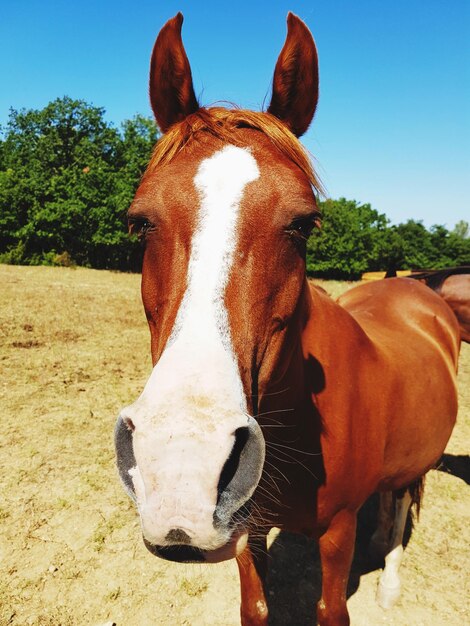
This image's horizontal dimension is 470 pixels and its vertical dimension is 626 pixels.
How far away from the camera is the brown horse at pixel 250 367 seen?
0.98 m

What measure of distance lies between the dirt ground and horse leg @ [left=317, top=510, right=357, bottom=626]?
2.07ft

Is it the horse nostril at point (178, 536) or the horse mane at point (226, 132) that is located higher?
the horse mane at point (226, 132)

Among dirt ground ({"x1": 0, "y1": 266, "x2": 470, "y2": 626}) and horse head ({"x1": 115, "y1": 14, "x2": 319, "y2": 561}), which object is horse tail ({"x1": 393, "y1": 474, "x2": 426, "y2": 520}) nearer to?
dirt ground ({"x1": 0, "y1": 266, "x2": 470, "y2": 626})

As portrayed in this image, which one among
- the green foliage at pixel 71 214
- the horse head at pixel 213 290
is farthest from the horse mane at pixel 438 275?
the green foliage at pixel 71 214

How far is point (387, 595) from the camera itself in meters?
2.81

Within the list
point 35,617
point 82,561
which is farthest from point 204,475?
point 82,561

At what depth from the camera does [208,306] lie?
3.87 ft

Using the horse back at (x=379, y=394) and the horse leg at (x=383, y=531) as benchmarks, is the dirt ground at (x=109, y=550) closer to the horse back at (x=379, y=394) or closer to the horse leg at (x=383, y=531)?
the horse leg at (x=383, y=531)

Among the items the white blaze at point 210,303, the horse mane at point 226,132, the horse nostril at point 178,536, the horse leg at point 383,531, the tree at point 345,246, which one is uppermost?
the tree at point 345,246

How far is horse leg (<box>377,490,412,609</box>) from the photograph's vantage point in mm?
2818

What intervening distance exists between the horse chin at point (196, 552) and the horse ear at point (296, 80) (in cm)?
173

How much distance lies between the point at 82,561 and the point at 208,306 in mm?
2859

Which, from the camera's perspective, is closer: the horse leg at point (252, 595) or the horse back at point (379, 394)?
the horse back at point (379, 394)

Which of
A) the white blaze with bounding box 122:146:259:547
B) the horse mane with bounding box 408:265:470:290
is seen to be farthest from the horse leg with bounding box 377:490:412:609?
the horse mane with bounding box 408:265:470:290
